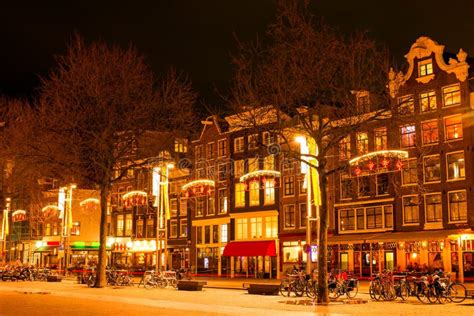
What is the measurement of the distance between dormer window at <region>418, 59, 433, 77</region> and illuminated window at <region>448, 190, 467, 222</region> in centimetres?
973

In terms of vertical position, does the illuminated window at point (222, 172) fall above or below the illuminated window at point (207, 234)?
above

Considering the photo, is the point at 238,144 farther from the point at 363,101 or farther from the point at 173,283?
the point at 363,101

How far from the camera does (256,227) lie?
65562 mm

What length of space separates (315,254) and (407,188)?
21.8 meters

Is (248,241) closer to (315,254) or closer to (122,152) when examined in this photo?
(122,152)

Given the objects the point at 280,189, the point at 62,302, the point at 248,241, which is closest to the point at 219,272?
the point at 248,241

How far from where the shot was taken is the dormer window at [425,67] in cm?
5172

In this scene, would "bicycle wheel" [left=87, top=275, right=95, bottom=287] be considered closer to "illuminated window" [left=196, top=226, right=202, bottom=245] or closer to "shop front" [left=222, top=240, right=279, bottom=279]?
"shop front" [left=222, top=240, right=279, bottom=279]

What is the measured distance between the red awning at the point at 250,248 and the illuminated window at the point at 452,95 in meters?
21.5

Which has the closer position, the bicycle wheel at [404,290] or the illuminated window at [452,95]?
the bicycle wheel at [404,290]

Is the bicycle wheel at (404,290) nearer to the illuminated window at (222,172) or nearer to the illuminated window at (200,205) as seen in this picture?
the illuminated window at (222,172)

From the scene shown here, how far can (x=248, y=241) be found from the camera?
65.1 meters

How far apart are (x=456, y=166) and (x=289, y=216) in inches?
705

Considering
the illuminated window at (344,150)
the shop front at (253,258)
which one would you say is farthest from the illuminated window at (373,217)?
the shop front at (253,258)
